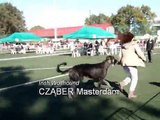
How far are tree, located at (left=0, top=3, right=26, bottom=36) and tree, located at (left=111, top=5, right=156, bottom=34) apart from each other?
24.1 meters

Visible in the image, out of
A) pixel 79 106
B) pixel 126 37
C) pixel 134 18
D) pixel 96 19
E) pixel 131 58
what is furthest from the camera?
pixel 96 19

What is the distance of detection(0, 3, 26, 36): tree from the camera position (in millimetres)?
76500

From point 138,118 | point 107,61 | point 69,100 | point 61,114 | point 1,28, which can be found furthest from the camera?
point 1,28

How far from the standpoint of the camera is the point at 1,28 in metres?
76.4

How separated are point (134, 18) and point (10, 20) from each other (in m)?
31.5

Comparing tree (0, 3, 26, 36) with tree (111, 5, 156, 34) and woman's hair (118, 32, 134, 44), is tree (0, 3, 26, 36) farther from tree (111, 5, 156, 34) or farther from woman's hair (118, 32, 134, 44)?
woman's hair (118, 32, 134, 44)

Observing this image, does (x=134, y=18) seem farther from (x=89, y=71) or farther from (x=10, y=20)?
(x=89, y=71)

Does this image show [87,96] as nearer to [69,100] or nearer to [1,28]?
[69,100]

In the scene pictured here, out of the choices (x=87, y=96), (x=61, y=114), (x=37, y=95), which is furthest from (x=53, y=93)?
(x=61, y=114)

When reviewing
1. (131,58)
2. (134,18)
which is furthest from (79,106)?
(134,18)

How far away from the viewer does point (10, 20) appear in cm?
7819

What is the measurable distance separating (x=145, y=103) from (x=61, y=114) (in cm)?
219

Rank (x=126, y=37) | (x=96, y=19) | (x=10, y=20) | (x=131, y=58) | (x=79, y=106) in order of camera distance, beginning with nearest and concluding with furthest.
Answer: (x=79, y=106) < (x=131, y=58) < (x=126, y=37) < (x=10, y=20) < (x=96, y=19)

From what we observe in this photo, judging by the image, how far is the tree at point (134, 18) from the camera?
86625 millimetres
